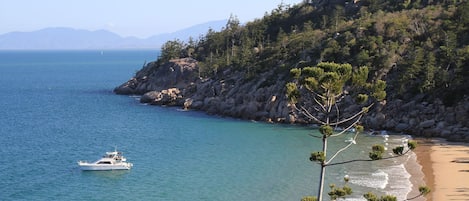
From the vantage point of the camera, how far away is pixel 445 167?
48.8 meters

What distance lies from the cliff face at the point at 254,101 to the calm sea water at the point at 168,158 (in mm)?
3798

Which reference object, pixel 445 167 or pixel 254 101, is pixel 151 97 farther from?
pixel 445 167

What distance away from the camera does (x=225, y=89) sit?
89.9 metres

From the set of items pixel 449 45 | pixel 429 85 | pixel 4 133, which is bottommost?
pixel 4 133

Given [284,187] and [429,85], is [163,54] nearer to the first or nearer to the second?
[429,85]

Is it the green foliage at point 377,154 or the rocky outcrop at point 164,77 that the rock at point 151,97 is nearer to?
the rocky outcrop at point 164,77

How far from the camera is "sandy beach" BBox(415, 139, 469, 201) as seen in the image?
41188 millimetres

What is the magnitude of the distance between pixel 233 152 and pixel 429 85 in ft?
94.1

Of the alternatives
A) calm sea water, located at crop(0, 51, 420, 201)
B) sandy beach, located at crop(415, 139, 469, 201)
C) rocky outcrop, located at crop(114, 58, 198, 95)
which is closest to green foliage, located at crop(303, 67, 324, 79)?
calm sea water, located at crop(0, 51, 420, 201)

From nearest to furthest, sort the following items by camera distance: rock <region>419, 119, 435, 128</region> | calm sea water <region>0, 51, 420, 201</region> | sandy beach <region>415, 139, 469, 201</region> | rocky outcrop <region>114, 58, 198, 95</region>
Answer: sandy beach <region>415, 139, 469, 201</region>
calm sea water <region>0, 51, 420, 201</region>
rock <region>419, 119, 435, 128</region>
rocky outcrop <region>114, 58, 198, 95</region>

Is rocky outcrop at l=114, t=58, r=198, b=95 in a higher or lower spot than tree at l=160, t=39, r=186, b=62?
lower

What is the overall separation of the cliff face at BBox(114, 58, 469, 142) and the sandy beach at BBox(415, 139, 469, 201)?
4.44 m

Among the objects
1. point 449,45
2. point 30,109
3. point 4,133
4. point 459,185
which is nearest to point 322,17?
point 449,45

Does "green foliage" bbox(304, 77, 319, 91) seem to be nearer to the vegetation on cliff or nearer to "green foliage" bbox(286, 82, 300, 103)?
"green foliage" bbox(286, 82, 300, 103)
